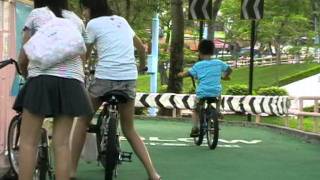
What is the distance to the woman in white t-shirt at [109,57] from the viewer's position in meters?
6.21

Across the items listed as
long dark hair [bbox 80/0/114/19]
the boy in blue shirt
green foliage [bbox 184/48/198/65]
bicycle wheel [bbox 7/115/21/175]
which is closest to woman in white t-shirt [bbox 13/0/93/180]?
bicycle wheel [bbox 7/115/21/175]

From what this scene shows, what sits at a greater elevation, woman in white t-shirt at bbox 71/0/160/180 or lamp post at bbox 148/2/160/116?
lamp post at bbox 148/2/160/116

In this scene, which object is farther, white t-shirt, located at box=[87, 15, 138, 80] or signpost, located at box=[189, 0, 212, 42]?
signpost, located at box=[189, 0, 212, 42]

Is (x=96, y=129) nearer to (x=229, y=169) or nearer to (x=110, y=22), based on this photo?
(x=110, y=22)

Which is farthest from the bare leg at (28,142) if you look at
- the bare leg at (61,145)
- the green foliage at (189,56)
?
the green foliage at (189,56)

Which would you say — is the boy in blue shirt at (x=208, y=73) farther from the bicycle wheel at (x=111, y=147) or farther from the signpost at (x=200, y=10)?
the signpost at (x=200, y=10)

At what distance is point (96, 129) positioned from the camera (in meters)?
6.57

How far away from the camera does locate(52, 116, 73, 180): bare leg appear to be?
16.8ft

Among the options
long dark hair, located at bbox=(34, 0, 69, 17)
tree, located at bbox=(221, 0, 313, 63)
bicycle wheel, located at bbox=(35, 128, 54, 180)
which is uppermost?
tree, located at bbox=(221, 0, 313, 63)

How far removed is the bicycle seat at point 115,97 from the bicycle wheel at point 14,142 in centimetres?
85

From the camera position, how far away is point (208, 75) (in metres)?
10.0

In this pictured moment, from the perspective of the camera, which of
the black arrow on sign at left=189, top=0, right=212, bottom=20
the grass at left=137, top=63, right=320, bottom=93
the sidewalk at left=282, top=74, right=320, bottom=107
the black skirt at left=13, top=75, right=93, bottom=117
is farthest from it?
the grass at left=137, top=63, right=320, bottom=93

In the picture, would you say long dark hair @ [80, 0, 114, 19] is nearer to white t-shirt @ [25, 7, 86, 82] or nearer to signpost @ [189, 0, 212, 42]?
white t-shirt @ [25, 7, 86, 82]

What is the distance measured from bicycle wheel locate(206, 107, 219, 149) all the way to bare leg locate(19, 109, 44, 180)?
5156 millimetres
